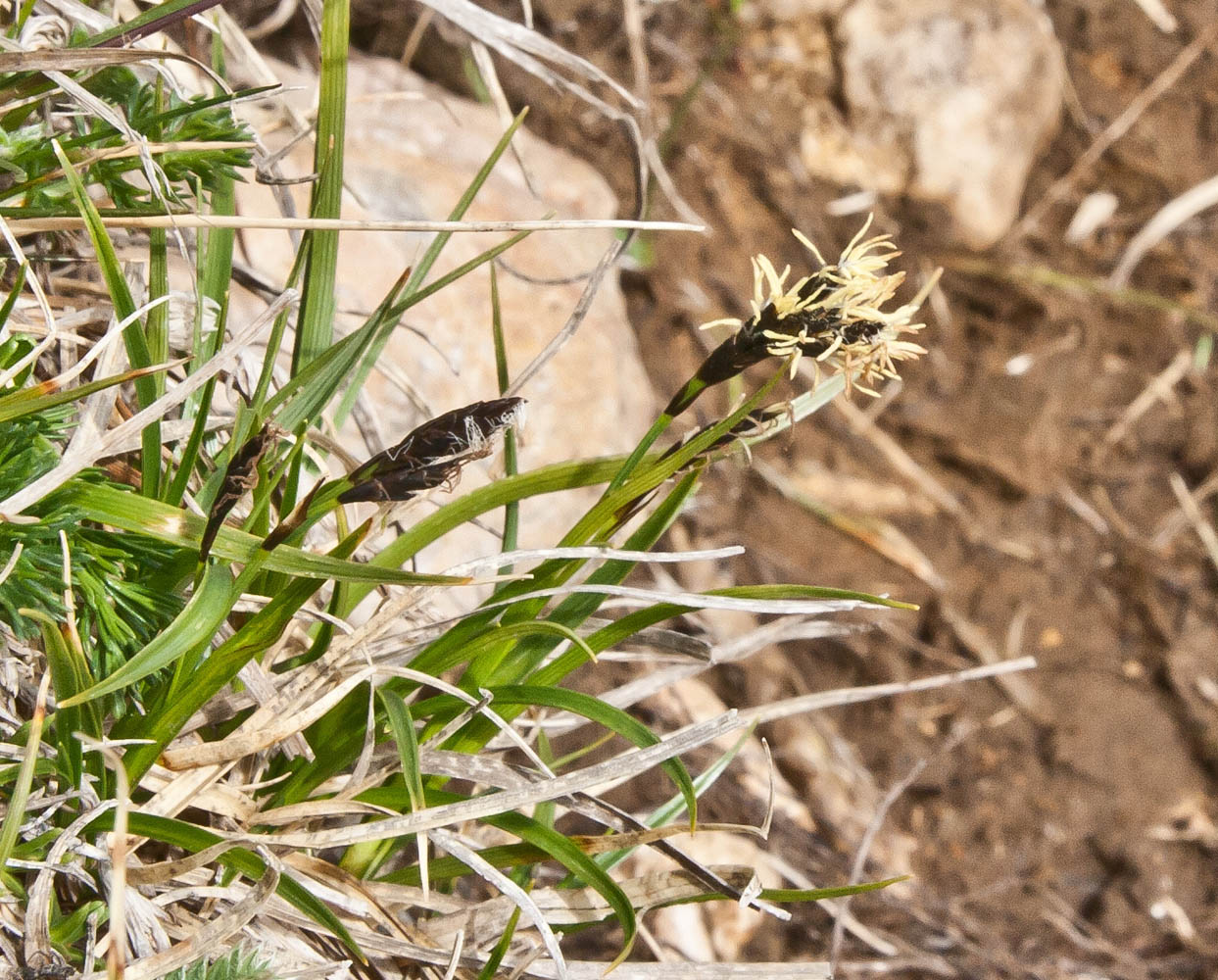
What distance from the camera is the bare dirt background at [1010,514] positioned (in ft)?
8.08

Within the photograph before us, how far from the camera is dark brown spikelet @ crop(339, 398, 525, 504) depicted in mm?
810

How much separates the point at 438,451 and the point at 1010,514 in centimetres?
251

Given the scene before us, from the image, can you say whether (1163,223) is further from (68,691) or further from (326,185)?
(68,691)

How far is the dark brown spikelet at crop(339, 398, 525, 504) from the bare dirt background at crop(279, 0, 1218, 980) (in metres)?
1.58

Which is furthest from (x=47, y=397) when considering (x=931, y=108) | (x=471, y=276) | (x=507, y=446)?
(x=931, y=108)

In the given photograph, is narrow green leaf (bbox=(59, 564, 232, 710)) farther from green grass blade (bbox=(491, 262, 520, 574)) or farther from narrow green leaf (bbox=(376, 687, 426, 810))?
green grass blade (bbox=(491, 262, 520, 574))

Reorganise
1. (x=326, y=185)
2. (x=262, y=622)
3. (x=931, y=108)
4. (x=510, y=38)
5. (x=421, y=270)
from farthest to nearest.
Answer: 1. (x=931, y=108)
2. (x=510, y=38)
3. (x=421, y=270)
4. (x=326, y=185)
5. (x=262, y=622)

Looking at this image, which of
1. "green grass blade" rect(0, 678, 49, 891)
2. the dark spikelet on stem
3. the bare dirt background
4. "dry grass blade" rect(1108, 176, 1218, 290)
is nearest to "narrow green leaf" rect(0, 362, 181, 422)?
"green grass blade" rect(0, 678, 49, 891)

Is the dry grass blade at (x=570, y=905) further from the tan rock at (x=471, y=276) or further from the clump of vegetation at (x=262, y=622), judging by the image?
the tan rock at (x=471, y=276)

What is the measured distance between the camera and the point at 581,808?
1.26 metres

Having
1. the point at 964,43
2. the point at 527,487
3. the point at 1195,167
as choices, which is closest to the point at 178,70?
the point at 527,487

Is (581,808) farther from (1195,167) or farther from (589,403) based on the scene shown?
(1195,167)

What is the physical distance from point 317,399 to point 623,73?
6.74 feet

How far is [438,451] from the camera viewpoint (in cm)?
83
